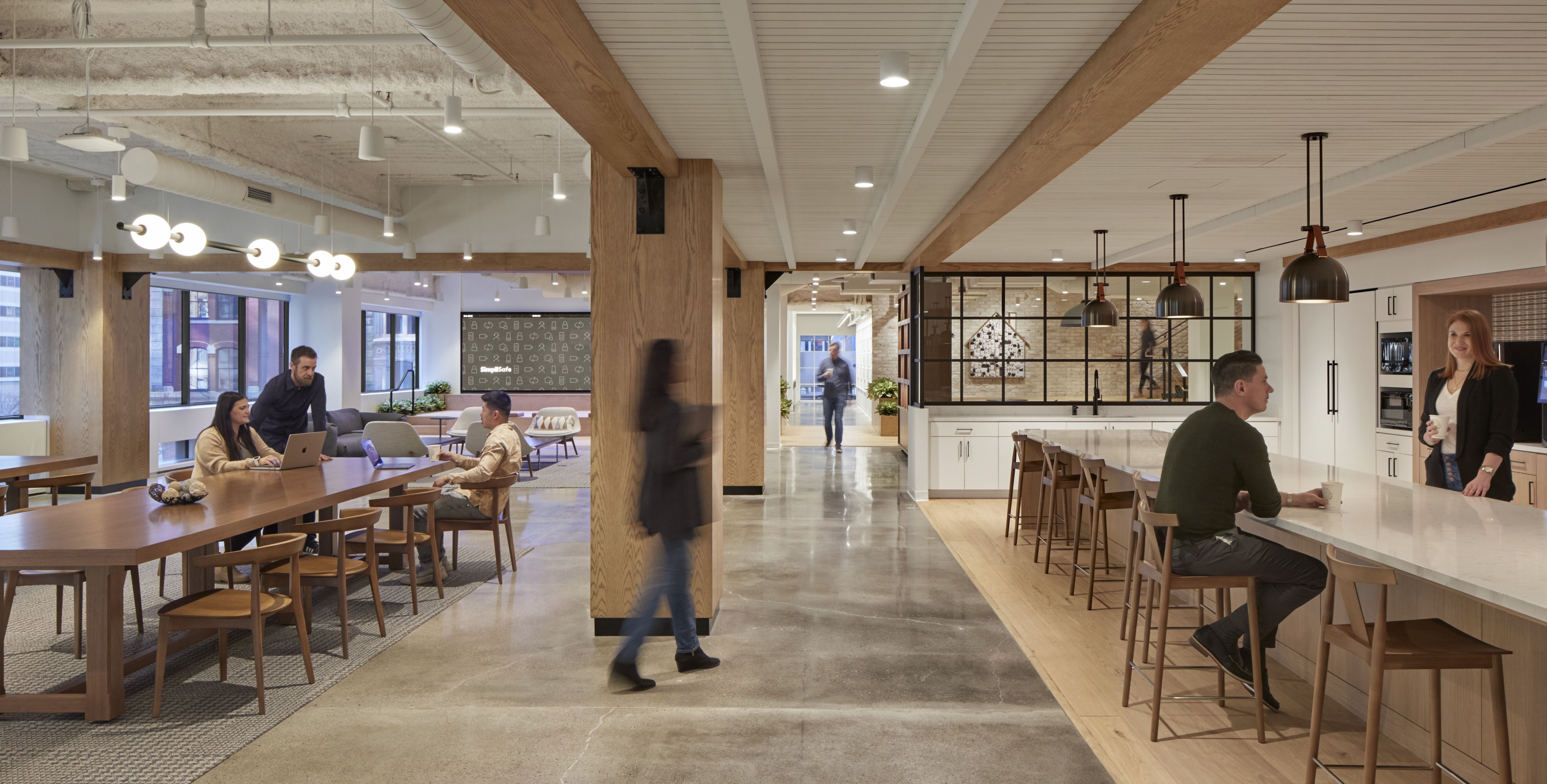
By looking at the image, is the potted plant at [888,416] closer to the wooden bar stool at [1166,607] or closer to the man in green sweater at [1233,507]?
the wooden bar stool at [1166,607]

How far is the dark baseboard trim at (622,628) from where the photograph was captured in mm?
4535

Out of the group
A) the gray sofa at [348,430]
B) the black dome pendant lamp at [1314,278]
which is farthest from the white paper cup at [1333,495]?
the gray sofa at [348,430]

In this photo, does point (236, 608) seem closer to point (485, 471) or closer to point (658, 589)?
point (658, 589)

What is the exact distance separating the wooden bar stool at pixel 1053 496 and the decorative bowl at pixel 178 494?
5.06 meters

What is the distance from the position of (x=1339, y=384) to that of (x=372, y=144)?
8813mm

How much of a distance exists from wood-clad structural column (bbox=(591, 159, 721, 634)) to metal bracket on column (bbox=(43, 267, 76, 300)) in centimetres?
926

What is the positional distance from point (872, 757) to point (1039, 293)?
788cm

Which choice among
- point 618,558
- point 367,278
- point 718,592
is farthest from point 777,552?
point 367,278

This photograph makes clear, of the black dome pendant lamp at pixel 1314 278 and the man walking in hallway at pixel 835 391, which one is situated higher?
the black dome pendant lamp at pixel 1314 278

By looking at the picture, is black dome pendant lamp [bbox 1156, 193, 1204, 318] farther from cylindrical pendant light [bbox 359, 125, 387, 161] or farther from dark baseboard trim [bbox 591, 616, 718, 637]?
cylindrical pendant light [bbox 359, 125, 387, 161]

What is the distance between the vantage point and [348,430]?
11203mm

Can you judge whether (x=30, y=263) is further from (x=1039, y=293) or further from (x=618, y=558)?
(x=1039, y=293)

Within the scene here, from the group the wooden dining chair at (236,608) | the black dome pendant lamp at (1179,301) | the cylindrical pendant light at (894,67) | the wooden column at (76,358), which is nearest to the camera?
the cylindrical pendant light at (894,67)

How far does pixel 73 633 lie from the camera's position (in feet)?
14.8
